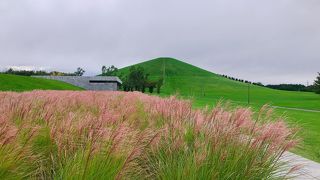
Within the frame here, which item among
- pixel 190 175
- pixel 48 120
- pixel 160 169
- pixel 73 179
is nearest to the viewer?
pixel 73 179

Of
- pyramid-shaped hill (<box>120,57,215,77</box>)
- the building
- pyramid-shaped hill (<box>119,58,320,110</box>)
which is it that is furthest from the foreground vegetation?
pyramid-shaped hill (<box>120,57,215,77</box>)

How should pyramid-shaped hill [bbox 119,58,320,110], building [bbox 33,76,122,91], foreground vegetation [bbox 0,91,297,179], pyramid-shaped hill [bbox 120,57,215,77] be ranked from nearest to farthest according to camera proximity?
foreground vegetation [bbox 0,91,297,179] → building [bbox 33,76,122,91] → pyramid-shaped hill [bbox 119,58,320,110] → pyramid-shaped hill [bbox 120,57,215,77]

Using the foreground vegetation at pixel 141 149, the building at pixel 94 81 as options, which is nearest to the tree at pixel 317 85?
the building at pixel 94 81

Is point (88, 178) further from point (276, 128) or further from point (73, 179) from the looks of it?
point (276, 128)

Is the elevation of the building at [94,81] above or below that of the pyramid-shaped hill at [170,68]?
below

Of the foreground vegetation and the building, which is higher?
the building

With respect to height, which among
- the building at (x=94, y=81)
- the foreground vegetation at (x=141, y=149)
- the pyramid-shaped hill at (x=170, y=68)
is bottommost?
the foreground vegetation at (x=141, y=149)

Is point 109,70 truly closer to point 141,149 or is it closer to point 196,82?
point 196,82

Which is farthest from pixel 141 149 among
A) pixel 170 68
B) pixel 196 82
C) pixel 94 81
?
pixel 170 68

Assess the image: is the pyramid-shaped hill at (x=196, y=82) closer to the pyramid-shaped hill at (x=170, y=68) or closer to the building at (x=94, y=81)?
the pyramid-shaped hill at (x=170, y=68)

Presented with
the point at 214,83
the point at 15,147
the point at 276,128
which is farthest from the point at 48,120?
the point at 214,83

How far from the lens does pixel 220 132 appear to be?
4559 mm

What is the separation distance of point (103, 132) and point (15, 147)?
77 centimetres

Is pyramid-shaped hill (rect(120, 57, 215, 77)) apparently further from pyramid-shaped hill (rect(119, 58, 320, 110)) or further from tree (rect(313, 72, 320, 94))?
tree (rect(313, 72, 320, 94))
